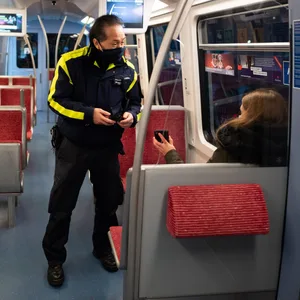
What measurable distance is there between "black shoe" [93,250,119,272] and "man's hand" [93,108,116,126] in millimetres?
1237

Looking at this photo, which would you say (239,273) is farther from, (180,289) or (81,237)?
(81,237)

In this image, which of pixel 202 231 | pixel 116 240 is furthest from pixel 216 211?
pixel 116 240

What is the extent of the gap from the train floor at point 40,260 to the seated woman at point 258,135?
59.6 inches

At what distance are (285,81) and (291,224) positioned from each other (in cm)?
78

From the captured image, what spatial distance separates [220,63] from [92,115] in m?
1.38

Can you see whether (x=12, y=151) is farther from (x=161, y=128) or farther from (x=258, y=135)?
(x=258, y=135)

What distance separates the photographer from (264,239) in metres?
2.16

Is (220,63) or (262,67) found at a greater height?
(220,63)

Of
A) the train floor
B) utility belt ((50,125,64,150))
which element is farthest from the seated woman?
the train floor

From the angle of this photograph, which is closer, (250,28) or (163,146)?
(163,146)

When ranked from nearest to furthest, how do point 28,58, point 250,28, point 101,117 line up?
point 101,117, point 250,28, point 28,58

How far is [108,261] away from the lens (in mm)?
3635

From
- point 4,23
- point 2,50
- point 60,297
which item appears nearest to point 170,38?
point 60,297

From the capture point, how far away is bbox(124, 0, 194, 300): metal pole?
187cm
